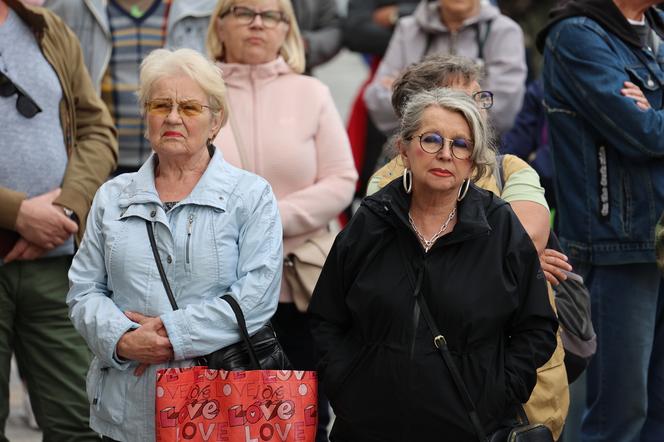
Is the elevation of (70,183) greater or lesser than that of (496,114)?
greater

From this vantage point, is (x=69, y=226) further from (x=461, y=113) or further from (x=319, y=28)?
(x=319, y=28)

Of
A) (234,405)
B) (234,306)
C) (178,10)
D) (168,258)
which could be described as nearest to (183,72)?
(168,258)

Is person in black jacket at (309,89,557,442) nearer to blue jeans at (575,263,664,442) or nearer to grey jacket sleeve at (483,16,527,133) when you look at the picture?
blue jeans at (575,263,664,442)

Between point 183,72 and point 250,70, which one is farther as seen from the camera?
point 250,70

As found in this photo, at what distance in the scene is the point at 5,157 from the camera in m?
4.93

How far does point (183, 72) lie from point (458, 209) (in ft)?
3.62

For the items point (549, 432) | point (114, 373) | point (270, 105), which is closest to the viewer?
point (549, 432)

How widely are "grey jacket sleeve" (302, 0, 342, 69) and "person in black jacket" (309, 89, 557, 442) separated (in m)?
3.47

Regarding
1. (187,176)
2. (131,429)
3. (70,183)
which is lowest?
(131,429)

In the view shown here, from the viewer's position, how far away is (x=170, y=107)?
4.32 metres

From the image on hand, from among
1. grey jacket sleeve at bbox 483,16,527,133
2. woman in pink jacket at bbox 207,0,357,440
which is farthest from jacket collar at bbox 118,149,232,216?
grey jacket sleeve at bbox 483,16,527,133

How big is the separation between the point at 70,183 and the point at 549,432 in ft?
7.28

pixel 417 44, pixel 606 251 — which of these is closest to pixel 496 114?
pixel 417 44

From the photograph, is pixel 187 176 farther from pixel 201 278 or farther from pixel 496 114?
pixel 496 114
